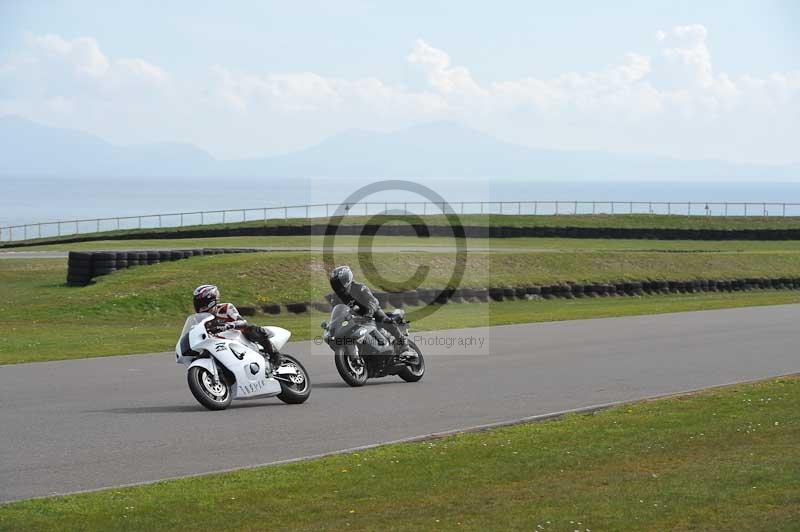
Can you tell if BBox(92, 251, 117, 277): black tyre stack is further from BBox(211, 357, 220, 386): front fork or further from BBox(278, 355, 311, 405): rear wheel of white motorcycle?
BBox(211, 357, 220, 386): front fork

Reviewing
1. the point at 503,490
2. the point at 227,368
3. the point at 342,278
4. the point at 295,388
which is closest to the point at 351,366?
the point at 342,278

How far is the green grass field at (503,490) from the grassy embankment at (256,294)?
10.5 metres

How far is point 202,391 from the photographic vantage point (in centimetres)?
1384

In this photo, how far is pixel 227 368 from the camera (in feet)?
46.1

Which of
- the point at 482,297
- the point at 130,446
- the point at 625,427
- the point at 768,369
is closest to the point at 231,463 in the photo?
the point at 130,446

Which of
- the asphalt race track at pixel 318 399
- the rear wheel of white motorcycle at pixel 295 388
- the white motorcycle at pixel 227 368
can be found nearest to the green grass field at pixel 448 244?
the asphalt race track at pixel 318 399

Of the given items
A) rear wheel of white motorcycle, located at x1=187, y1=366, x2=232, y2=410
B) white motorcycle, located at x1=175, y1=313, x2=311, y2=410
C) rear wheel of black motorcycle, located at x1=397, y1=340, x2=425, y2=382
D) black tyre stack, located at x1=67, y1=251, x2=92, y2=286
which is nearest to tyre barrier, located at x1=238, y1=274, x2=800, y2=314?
black tyre stack, located at x1=67, y1=251, x2=92, y2=286

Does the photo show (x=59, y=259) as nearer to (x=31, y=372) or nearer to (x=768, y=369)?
(x=31, y=372)

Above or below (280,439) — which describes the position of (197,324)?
above

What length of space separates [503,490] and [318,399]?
19.4 feet

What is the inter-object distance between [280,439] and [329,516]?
3.61 m

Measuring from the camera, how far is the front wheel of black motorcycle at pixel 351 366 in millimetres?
15984

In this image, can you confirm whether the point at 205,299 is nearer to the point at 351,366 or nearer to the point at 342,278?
the point at 342,278

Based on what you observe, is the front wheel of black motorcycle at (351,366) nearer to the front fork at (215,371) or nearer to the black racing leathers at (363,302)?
the black racing leathers at (363,302)
